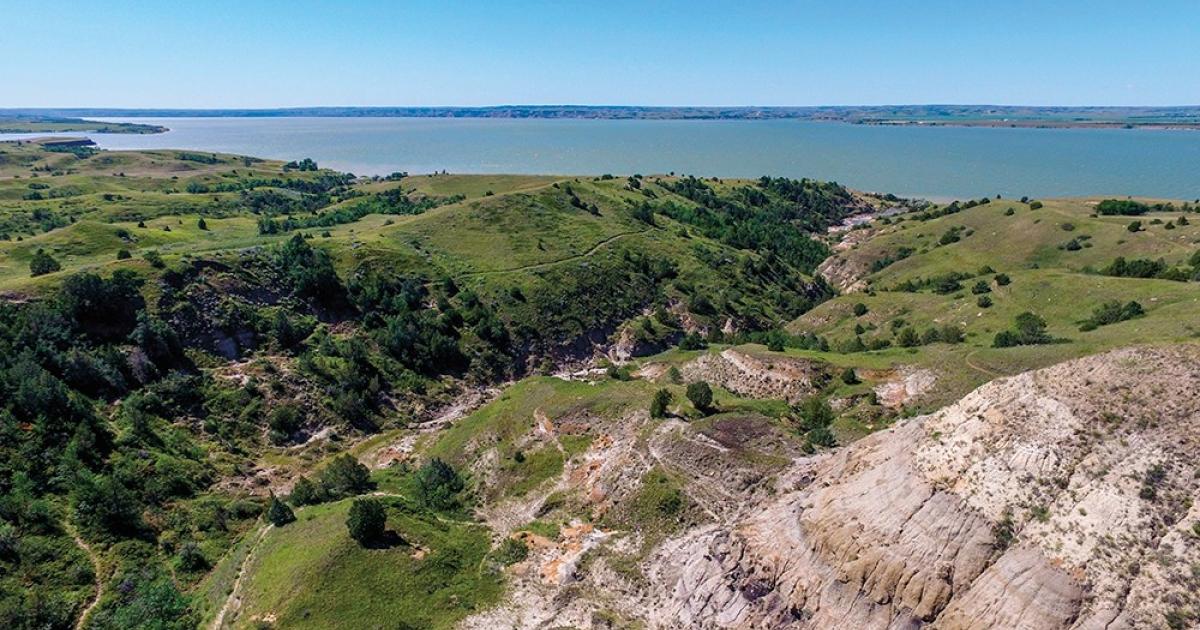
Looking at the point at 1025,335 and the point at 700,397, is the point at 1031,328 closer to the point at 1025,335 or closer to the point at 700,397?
the point at 1025,335

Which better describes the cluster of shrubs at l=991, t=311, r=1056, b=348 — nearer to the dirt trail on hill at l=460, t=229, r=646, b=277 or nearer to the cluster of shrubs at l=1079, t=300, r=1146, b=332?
the cluster of shrubs at l=1079, t=300, r=1146, b=332

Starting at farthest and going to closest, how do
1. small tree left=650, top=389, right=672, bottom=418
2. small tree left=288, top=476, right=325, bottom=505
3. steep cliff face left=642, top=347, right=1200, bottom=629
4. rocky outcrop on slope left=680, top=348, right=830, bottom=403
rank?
rocky outcrop on slope left=680, top=348, right=830, bottom=403
small tree left=288, top=476, right=325, bottom=505
small tree left=650, top=389, right=672, bottom=418
steep cliff face left=642, top=347, right=1200, bottom=629

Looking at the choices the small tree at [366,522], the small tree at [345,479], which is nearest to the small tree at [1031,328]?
the small tree at [366,522]

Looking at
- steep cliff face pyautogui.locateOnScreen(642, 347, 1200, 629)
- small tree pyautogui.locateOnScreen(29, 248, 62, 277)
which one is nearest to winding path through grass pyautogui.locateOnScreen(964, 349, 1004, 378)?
steep cliff face pyautogui.locateOnScreen(642, 347, 1200, 629)

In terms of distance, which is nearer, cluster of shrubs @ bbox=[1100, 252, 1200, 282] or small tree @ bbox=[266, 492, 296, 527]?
small tree @ bbox=[266, 492, 296, 527]

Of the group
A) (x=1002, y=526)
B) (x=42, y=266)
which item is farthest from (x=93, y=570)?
(x=1002, y=526)

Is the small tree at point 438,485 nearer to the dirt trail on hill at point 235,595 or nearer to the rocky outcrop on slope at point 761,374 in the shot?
the dirt trail on hill at point 235,595
